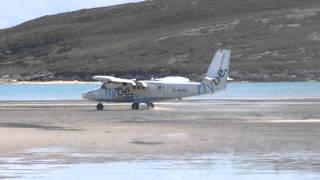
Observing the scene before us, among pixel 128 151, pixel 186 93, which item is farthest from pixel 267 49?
pixel 128 151

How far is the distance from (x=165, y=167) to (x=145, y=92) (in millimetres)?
37715

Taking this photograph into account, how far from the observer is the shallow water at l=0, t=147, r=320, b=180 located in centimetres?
1852

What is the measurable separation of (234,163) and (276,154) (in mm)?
2451

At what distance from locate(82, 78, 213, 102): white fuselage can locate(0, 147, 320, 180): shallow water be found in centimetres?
3423

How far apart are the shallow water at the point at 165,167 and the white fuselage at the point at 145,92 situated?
34230mm

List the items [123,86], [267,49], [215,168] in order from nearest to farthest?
1. [215,168]
2. [123,86]
3. [267,49]

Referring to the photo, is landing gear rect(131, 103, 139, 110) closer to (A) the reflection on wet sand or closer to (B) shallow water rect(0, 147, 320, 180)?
(A) the reflection on wet sand

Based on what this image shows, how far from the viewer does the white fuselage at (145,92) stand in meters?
57.9

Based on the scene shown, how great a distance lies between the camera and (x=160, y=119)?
137ft

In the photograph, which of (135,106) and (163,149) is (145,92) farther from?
(163,149)

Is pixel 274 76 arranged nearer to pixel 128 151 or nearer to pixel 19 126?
pixel 19 126

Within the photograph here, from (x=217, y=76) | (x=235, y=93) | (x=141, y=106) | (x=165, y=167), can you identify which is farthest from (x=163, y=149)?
Result: (x=235, y=93)

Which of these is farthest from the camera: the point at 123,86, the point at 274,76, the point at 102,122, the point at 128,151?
the point at 274,76

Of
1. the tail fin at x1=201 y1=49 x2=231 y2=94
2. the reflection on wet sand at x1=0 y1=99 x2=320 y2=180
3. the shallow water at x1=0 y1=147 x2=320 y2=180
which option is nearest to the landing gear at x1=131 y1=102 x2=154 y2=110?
the tail fin at x1=201 y1=49 x2=231 y2=94
